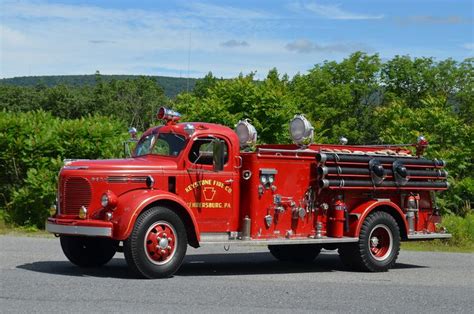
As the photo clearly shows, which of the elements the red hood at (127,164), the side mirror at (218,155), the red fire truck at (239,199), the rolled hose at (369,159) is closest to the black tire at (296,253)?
the red fire truck at (239,199)

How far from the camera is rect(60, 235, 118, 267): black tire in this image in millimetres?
12789

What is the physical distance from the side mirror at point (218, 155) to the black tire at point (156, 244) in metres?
1.25

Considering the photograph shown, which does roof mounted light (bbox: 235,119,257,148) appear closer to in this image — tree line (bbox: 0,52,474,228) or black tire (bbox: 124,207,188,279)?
black tire (bbox: 124,207,188,279)

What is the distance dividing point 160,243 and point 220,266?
2615 millimetres

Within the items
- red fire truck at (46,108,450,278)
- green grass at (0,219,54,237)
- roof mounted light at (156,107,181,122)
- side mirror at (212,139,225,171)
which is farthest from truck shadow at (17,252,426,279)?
green grass at (0,219,54,237)

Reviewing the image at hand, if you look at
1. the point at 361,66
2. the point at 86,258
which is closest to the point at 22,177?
the point at 86,258

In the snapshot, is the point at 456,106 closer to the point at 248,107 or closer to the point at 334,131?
the point at 334,131

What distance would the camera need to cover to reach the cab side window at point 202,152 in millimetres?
12742

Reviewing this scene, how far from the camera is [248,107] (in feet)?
87.7

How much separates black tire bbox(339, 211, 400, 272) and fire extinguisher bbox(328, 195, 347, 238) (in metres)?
0.36

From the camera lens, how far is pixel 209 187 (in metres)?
12.7

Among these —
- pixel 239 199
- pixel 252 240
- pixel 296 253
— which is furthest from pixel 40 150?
pixel 252 240

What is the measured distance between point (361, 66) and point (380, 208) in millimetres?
46609

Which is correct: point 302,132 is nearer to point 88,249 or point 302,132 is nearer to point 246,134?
point 246,134
